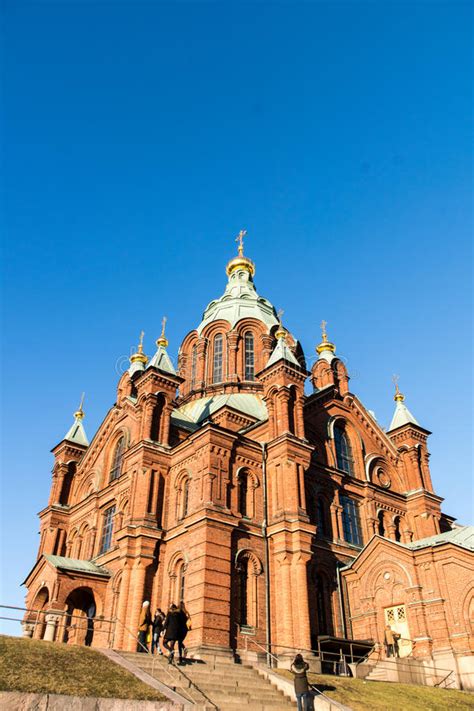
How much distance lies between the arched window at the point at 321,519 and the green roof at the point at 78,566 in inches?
387

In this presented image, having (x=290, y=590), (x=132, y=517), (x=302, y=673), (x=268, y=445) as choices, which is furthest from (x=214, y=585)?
(x=302, y=673)

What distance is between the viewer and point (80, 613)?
91.7ft

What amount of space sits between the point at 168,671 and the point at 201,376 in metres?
24.9

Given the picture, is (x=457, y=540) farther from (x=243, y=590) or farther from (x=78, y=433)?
(x=78, y=433)

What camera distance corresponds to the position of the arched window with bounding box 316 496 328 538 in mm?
28031

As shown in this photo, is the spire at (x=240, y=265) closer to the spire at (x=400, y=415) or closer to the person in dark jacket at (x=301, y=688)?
the spire at (x=400, y=415)

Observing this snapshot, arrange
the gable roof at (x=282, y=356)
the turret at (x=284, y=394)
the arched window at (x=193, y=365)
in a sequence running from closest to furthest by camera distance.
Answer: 1. the turret at (x=284, y=394)
2. the gable roof at (x=282, y=356)
3. the arched window at (x=193, y=365)

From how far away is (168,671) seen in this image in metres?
15.3

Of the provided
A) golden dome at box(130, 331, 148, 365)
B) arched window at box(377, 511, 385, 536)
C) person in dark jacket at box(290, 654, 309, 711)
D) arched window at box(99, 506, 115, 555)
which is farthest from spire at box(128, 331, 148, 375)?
person in dark jacket at box(290, 654, 309, 711)

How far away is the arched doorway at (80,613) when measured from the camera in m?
27.3

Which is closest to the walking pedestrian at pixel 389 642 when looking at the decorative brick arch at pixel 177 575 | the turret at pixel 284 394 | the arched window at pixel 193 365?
the decorative brick arch at pixel 177 575

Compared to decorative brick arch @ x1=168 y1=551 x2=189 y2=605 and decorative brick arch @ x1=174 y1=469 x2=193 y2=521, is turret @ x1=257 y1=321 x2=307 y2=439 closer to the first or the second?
decorative brick arch @ x1=174 y1=469 x2=193 y2=521

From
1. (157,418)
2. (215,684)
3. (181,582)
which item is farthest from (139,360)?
(215,684)

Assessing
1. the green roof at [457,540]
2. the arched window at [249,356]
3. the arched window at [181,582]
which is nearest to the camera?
the green roof at [457,540]
